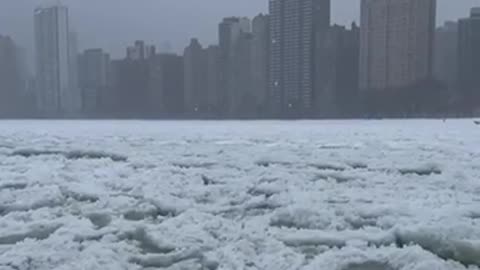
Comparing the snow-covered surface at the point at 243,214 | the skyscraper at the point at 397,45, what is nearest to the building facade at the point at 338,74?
the skyscraper at the point at 397,45

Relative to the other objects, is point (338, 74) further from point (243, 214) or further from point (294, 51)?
point (243, 214)

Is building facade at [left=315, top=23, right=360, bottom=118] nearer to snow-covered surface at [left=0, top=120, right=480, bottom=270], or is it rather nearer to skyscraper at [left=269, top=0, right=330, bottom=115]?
skyscraper at [left=269, top=0, right=330, bottom=115]

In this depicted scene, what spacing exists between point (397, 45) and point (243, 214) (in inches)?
2120

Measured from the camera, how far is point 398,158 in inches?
341

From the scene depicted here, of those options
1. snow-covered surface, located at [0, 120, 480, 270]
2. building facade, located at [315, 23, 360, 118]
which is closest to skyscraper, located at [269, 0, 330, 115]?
building facade, located at [315, 23, 360, 118]

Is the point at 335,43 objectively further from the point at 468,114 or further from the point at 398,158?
the point at 398,158

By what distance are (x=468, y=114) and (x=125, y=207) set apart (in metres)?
41.5

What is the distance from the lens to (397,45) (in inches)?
2212

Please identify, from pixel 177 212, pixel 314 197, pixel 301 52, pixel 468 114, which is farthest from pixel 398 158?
pixel 301 52

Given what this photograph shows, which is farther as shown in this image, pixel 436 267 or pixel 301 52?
pixel 301 52

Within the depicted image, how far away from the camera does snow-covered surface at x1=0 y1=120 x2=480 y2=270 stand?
3908 millimetres

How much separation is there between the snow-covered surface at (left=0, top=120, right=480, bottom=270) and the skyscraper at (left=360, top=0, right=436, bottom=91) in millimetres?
46247

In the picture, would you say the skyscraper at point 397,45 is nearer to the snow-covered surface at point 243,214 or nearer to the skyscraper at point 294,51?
the skyscraper at point 294,51

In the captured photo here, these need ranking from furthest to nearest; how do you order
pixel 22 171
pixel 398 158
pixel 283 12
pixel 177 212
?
pixel 283 12, pixel 398 158, pixel 22 171, pixel 177 212
